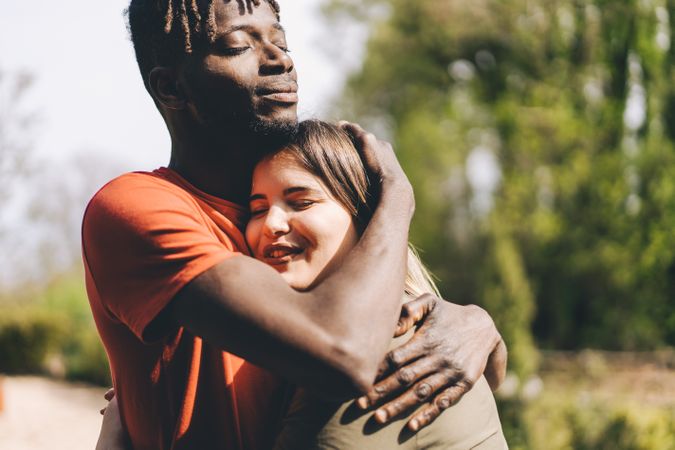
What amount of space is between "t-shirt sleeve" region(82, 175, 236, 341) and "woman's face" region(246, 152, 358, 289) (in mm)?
178

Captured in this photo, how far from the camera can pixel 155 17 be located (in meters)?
1.85

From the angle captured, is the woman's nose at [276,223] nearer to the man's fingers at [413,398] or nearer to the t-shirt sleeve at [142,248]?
the t-shirt sleeve at [142,248]

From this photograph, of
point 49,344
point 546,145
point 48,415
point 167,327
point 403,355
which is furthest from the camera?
point 546,145

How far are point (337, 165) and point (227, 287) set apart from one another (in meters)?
0.56

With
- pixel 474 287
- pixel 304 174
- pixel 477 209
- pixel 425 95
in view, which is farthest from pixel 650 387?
pixel 304 174

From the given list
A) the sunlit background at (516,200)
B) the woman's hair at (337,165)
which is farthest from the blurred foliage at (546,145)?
the woman's hair at (337,165)

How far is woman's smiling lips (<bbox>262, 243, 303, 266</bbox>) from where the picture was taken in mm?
1811

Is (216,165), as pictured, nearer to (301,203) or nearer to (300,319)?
(301,203)

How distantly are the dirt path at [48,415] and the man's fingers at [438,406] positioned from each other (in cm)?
1150

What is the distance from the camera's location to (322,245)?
1823mm

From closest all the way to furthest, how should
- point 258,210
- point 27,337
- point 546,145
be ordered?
point 258,210
point 27,337
point 546,145

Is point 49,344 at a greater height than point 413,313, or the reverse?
point 413,313

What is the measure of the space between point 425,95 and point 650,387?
11.8 m

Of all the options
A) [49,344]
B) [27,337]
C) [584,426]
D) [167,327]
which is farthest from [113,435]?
[49,344]
